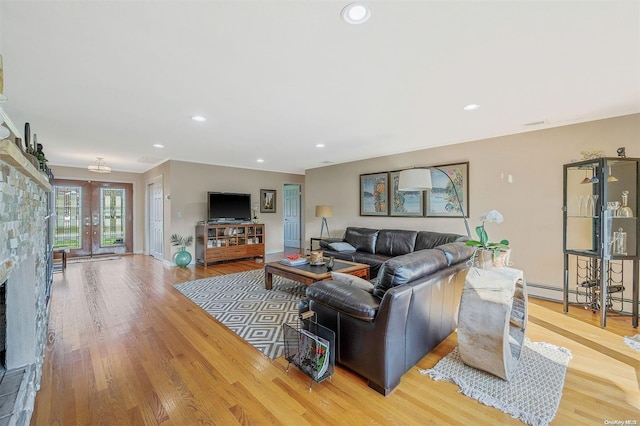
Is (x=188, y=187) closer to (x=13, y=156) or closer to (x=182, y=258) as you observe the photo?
(x=182, y=258)

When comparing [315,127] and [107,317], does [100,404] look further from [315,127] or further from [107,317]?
[315,127]

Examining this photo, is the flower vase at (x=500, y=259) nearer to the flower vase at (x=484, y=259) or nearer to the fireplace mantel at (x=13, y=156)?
the flower vase at (x=484, y=259)

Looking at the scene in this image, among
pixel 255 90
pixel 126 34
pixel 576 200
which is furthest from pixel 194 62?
pixel 576 200

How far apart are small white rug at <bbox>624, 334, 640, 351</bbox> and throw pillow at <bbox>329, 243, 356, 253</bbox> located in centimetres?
340

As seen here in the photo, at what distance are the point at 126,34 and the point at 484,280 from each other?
2932mm

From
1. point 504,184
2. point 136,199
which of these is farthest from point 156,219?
point 504,184

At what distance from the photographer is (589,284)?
320cm

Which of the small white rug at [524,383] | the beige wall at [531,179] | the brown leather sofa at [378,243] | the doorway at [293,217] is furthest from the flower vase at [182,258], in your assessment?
the small white rug at [524,383]

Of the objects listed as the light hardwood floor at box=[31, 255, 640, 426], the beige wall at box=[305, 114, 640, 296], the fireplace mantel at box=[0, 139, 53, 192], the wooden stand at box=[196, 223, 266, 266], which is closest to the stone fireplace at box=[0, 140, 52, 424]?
the fireplace mantel at box=[0, 139, 53, 192]

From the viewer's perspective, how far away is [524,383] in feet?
6.32

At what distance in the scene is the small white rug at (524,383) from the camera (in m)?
1.68

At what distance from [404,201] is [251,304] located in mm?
3258

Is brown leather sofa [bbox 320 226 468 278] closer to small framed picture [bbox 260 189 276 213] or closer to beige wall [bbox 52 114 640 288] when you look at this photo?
beige wall [bbox 52 114 640 288]

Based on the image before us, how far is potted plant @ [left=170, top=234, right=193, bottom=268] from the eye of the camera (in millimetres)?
5566
